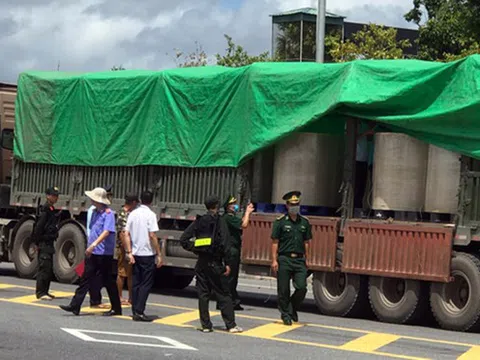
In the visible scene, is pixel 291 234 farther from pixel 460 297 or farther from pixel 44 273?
pixel 44 273

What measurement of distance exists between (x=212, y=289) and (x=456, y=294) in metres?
3.48

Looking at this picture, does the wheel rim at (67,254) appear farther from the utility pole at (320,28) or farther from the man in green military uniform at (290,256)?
the utility pole at (320,28)

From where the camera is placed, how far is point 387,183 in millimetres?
15703

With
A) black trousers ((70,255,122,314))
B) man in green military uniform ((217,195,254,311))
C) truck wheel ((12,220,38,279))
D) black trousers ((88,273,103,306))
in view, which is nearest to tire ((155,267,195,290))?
truck wheel ((12,220,38,279))

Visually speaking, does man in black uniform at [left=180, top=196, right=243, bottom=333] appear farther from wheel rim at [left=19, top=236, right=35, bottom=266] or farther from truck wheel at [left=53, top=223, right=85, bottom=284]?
wheel rim at [left=19, top=236, right=35, bottom=266]

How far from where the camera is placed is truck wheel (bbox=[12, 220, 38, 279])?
20.5 meters

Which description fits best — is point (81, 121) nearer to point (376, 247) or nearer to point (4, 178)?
point (4, 178)

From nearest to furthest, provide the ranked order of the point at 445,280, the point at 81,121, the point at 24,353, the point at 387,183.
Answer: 1. the point at 24,353
2. the point at 445,280
3. the point at 387,183
4. the point at 81,121

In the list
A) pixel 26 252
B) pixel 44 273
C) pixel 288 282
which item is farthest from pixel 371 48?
pixel 288 282

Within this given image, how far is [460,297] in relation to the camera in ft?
48.8

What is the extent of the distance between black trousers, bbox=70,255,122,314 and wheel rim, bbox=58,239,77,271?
187 inches

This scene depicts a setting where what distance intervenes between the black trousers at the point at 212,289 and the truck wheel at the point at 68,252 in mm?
6132

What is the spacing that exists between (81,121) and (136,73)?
1505mm

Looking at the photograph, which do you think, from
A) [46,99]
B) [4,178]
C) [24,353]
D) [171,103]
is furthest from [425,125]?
[4,178]
